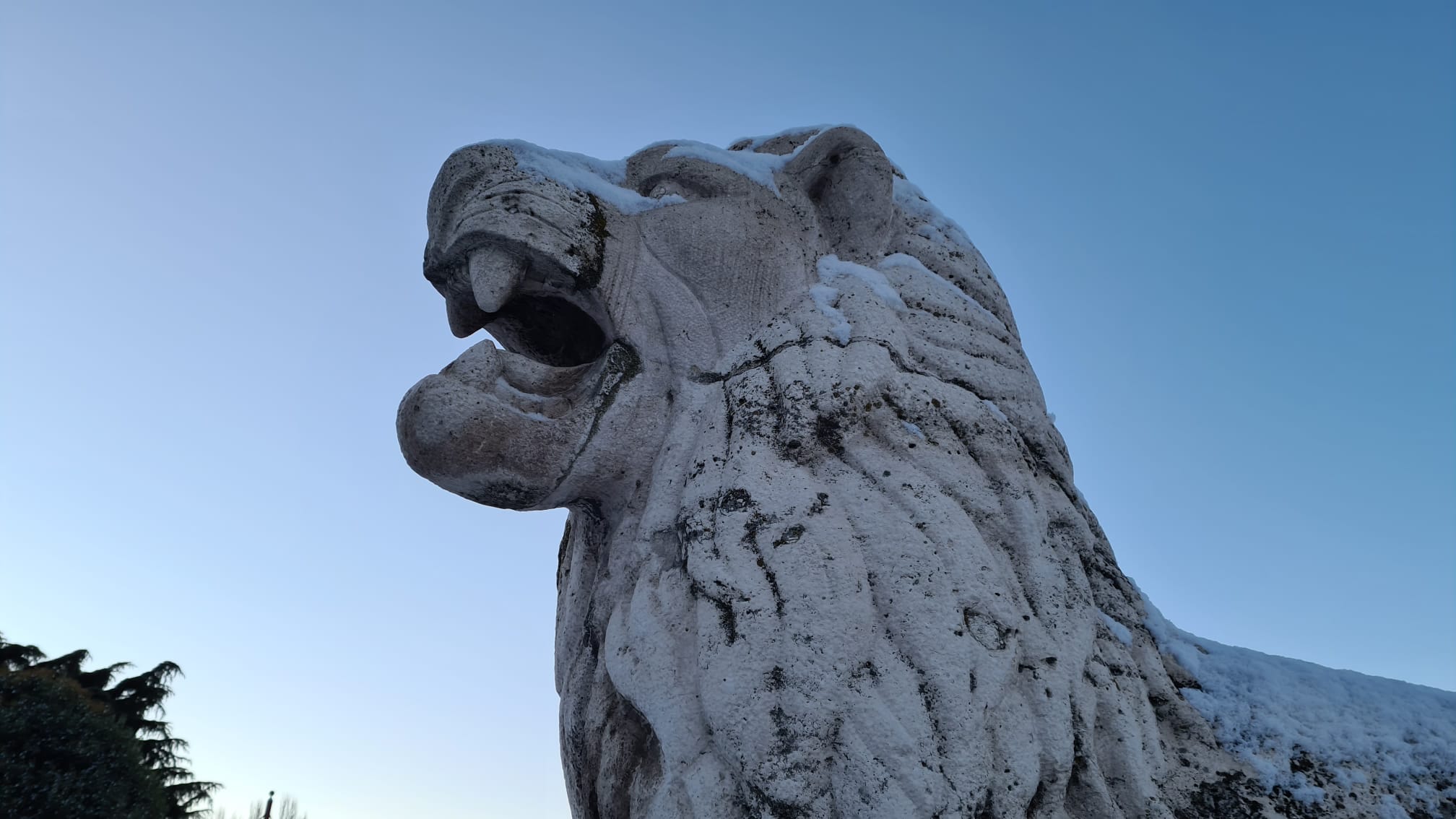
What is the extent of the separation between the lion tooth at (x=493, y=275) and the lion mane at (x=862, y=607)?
425 mm

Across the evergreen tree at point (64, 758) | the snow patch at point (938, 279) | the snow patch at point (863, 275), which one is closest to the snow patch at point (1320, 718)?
the snow patch at point (938, 279)

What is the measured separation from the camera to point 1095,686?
1705mm

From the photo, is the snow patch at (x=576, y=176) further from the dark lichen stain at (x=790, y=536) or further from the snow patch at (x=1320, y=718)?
the snow patch at (x=1320, y=718)

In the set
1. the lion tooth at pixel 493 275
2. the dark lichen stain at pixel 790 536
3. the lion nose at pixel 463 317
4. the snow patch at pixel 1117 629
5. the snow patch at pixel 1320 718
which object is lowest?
the snow patch at pixel 1320 718

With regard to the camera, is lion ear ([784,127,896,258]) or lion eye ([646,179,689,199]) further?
lion ear ([784,127,896,258])

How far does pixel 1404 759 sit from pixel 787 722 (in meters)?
1.27

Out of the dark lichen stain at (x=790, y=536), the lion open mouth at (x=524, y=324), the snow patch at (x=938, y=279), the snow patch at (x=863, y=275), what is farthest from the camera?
the snow patch at (x=938, y=279)

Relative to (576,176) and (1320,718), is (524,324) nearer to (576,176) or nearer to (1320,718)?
(576,176)

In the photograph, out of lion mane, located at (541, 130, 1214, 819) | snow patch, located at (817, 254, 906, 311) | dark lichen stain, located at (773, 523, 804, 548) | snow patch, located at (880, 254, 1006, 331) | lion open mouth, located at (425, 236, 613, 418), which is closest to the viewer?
lion mane, located at (541, 130, 1214, 819)

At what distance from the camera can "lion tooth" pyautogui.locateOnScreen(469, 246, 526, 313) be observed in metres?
1.99

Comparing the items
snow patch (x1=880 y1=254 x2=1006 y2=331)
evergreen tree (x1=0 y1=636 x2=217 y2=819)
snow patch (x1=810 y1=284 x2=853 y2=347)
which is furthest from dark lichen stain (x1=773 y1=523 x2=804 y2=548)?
evergreen tree (x1=0 y1=636 x2=217 y2=819)

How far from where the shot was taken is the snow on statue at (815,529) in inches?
59.2

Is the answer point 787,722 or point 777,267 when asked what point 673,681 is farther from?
point 777,267

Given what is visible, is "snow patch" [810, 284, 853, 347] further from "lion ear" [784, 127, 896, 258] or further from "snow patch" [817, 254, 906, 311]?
"lion ear" [784, 127, 896, 258]
